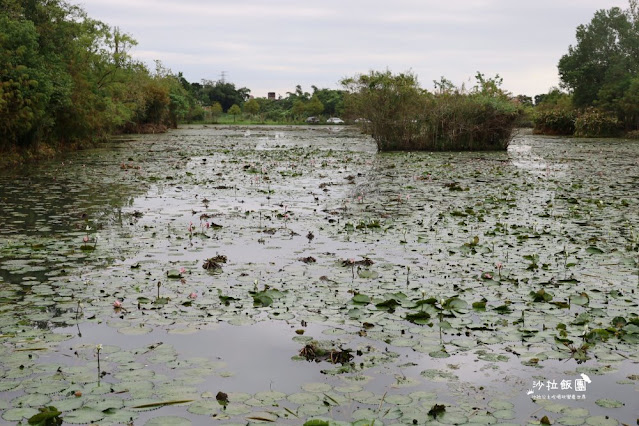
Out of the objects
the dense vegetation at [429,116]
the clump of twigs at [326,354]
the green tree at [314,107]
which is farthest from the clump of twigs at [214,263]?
the green tree at [314,107]

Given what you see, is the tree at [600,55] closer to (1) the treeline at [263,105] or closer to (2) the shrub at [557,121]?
(2) the shrub at [557,121]

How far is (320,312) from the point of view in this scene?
602 centimetres

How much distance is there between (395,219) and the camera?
38.0 ft

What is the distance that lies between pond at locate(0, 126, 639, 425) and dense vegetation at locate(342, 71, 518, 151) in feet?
59.8

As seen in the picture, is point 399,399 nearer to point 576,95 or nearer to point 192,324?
point 192,324

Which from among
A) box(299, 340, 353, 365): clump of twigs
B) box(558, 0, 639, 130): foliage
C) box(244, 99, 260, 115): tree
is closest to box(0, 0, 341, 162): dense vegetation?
box(299, 340, 353, 365): clump of twigs

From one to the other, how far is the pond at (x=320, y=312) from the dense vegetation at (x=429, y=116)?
18228 millimetres

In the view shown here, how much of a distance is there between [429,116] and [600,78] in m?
41.7

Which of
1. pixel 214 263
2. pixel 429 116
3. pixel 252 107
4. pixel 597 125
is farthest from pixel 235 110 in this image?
pixel 214 263

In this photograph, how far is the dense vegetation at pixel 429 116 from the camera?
3096 centimetres

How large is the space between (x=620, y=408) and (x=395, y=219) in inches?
300

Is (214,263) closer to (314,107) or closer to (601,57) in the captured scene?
(601,57)

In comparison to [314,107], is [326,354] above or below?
below

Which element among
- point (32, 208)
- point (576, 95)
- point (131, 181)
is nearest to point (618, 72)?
point (576, 95)
